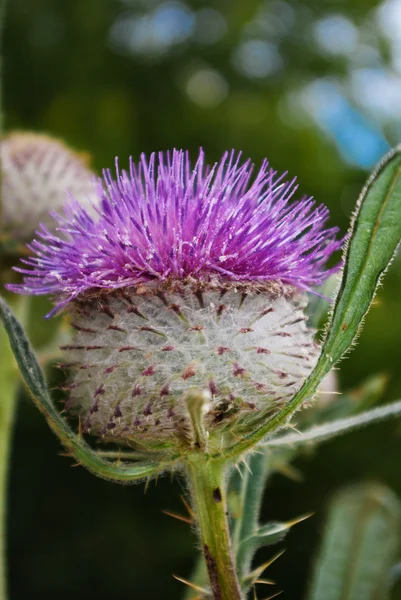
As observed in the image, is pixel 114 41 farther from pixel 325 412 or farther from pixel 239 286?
pixel 239 286

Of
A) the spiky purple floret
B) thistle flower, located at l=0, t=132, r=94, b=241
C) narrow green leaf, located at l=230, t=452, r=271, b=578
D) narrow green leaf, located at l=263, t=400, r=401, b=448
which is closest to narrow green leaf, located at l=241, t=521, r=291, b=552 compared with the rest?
narrow green leaf, located at l=230, t=452, r=271, b=578

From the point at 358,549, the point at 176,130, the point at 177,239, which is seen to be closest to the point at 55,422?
the point at 177,239

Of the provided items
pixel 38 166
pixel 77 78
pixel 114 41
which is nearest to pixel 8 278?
pixel 38 166

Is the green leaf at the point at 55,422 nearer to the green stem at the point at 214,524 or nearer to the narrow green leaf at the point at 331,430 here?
the green stem at the point at 214,524

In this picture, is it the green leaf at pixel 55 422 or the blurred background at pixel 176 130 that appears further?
the blurred background at pixel 176 130

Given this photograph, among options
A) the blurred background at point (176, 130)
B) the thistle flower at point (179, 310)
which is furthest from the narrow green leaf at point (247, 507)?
the blurred background at point (176, 130)

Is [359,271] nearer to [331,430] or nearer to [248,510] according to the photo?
[331,430]

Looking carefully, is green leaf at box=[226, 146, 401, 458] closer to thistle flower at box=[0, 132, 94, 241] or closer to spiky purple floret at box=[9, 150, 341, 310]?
spiky purple floret at box=[9, 150, 341, 310]
